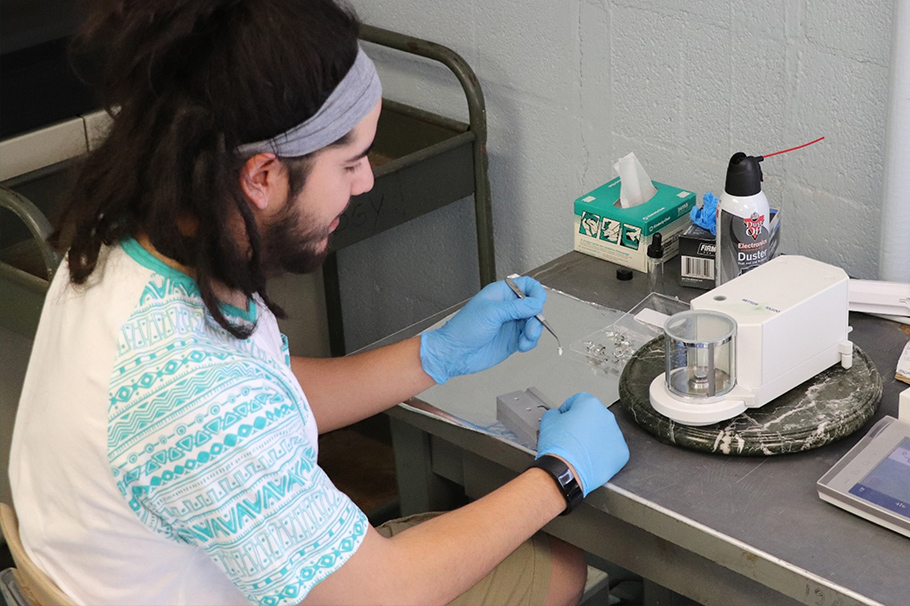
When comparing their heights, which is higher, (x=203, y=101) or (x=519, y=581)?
(x=203, y=101)

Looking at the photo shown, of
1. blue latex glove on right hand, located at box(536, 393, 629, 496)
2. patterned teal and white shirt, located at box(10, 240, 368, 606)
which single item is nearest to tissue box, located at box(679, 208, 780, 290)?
blue latex glove on right hand, located at box(536, 393, 629, 496)

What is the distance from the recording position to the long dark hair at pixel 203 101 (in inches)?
41.1

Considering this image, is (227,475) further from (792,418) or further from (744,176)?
(744,176)

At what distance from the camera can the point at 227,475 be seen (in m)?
1.04

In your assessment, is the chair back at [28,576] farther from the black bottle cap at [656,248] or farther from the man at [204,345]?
the black bottle cap at [656,248]

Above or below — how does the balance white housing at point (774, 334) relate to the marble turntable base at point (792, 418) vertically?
above

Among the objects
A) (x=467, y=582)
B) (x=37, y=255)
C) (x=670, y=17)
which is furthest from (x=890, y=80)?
(x=37, y=255)

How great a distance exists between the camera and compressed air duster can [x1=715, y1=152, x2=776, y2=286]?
1522 millimetres

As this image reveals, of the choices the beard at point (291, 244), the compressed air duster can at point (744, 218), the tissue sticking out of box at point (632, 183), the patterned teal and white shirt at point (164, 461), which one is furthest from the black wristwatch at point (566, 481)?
the tissue sticking out of box at point (632, 183)

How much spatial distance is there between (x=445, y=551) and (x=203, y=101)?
21.4 inches

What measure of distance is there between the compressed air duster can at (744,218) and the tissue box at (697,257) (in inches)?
3.1

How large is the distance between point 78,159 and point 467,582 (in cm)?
65

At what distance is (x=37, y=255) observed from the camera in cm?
212

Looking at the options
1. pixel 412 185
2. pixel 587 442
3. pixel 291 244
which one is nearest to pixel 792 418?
pixel 587 442
